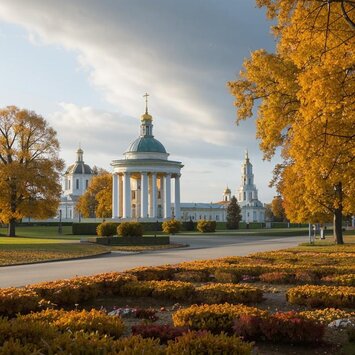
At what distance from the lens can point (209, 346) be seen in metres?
5.67

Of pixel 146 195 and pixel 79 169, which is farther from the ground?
pixel 79 169

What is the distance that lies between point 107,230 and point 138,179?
173 ft

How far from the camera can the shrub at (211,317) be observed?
7.71 meters

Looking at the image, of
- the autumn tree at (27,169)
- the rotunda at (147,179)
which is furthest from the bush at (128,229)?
the rotunda at (147,179)

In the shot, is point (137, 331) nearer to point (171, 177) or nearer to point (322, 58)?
point (322, 58)

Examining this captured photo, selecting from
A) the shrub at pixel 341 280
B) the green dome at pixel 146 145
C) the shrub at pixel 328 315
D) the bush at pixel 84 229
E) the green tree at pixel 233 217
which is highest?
the green dome at pixel 146 145

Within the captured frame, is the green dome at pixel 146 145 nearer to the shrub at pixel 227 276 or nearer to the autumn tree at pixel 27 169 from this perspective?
the autumn tree at pixel 27 169

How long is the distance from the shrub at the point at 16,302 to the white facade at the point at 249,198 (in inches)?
5700

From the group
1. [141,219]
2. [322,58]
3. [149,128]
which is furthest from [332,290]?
[149,128]

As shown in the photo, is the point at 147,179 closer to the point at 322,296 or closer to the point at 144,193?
the point at 144,193

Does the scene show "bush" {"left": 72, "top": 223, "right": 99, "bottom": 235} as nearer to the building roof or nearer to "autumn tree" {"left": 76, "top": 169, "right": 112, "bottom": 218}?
"autumn tree" {"left": 76, "top": 169, "right": 112, "bottom": 218}

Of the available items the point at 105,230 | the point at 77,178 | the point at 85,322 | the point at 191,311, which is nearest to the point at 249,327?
the point at 191,311

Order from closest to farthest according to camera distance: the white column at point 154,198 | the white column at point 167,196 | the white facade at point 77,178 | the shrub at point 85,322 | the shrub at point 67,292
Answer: the shrub at point 85,322
the shrub at point 67,292
the white column at point 167,196
the white column at point 154,198
the white facade at point 77,178

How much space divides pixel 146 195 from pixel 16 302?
7393cm
